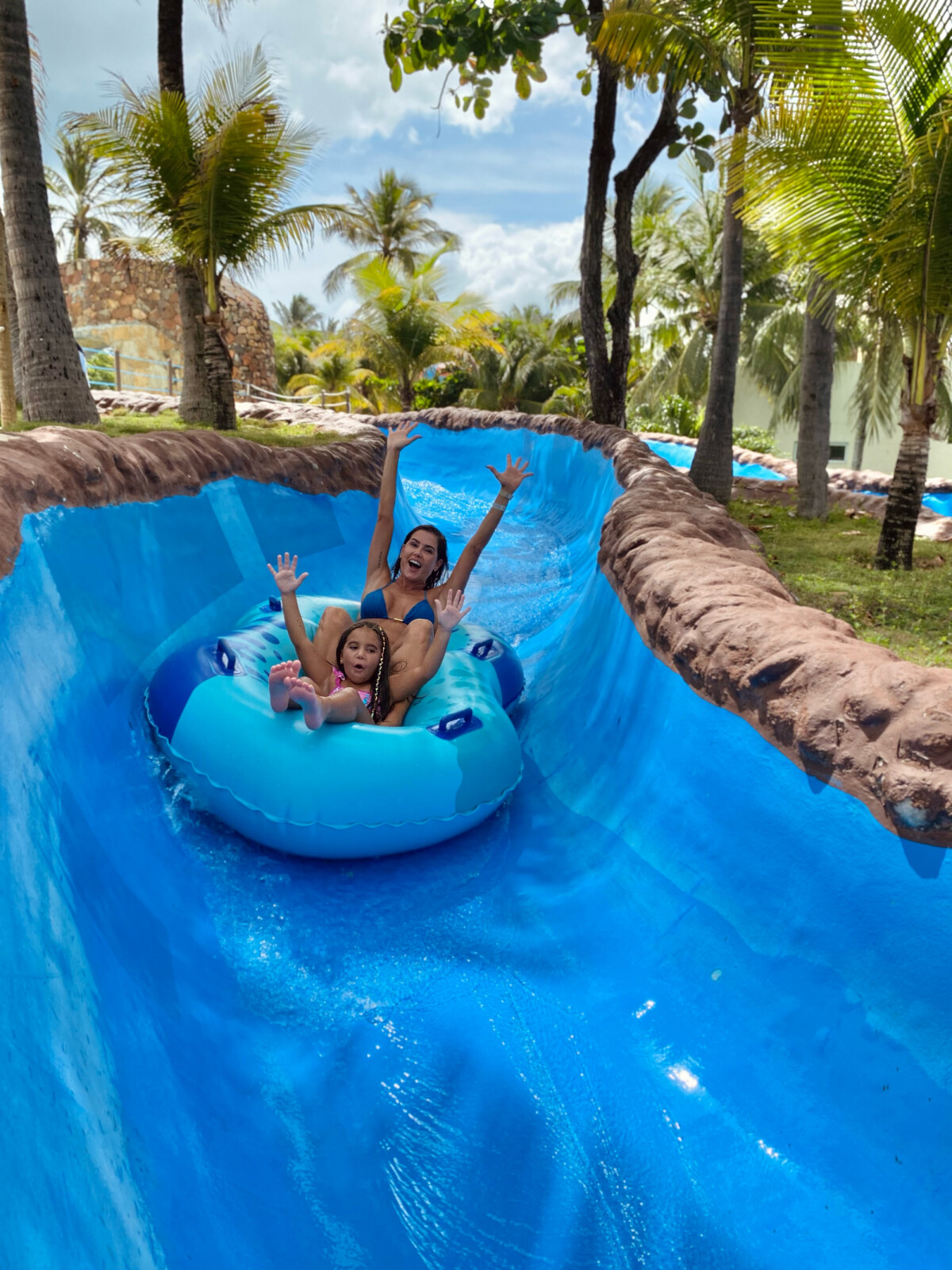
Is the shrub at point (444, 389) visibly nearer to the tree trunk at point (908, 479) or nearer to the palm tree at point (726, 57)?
the palm tree at point (726, 57)

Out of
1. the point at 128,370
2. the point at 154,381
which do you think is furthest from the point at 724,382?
the point at 154,381

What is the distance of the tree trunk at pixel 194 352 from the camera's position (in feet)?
30.2

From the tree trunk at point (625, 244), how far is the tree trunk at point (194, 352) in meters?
4.99

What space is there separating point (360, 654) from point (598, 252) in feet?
31.4

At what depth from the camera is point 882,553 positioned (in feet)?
20.0

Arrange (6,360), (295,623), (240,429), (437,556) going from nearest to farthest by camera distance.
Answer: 1. (295,623)
2. (437,556)
3. (6,360)
4. (240,429)

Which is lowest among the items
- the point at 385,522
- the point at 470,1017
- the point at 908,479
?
the point at 470,1017

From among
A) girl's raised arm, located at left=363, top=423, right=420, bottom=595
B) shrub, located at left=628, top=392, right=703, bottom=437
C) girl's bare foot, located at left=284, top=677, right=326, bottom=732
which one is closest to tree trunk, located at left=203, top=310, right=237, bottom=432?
girl's raised arm, located at left=363, top=423, right=420, bottom=595

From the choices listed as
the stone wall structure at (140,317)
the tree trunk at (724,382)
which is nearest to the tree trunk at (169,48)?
the tree trunk at (724,382)

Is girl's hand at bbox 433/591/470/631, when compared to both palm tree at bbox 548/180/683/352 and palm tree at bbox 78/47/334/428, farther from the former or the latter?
palm tree at bbox 548/180/683/352

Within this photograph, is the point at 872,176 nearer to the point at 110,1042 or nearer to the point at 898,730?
the point at 898,730

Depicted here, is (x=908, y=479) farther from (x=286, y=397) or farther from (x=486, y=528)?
(x=286, y=397)

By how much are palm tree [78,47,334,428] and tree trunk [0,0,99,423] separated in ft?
4.77

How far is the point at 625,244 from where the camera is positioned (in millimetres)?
11312
